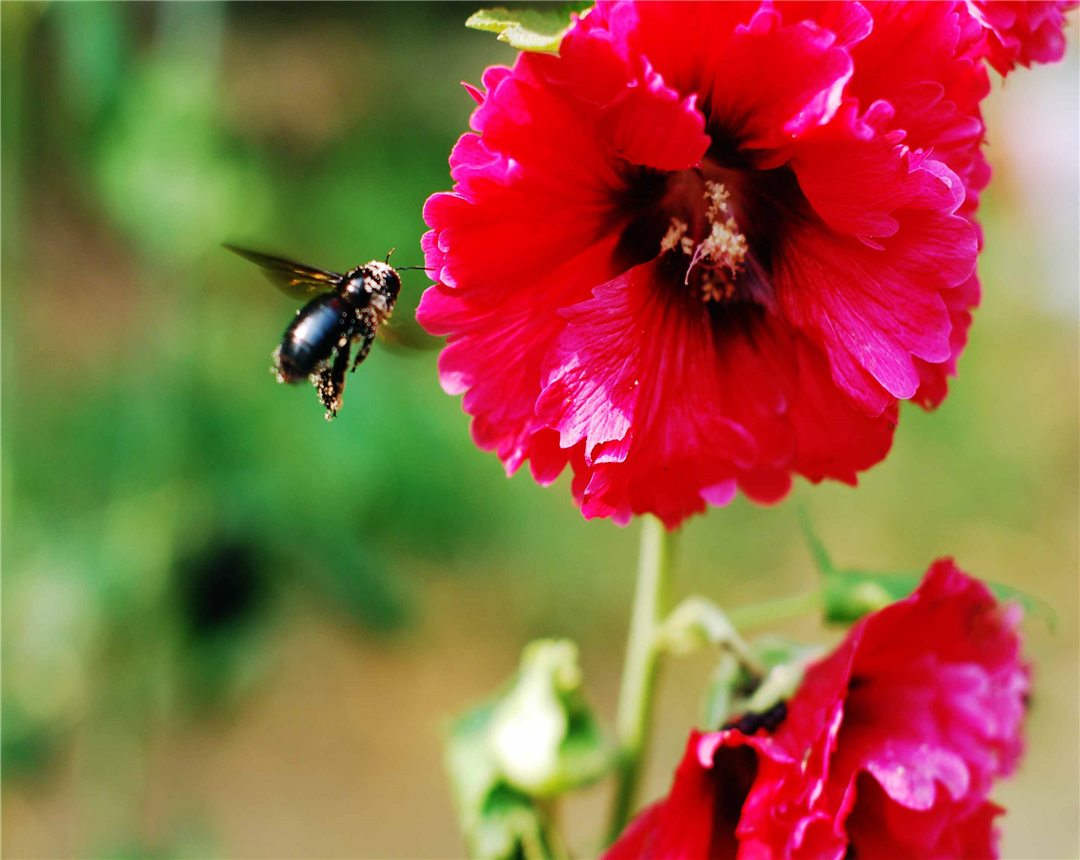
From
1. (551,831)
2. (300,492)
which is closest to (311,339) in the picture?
(551,831)

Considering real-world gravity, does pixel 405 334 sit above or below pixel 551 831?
above

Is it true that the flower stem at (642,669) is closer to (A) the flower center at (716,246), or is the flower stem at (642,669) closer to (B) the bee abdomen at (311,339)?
(A) the flower center at (716,246)

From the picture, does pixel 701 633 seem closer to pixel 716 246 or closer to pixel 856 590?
pixel 856 590

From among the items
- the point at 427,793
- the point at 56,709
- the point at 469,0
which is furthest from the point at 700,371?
the point at 469,0

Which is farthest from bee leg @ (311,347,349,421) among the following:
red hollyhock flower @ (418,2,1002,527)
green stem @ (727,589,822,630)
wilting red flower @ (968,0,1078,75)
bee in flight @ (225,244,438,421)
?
wilting red flower @ (968,0,1078,75)

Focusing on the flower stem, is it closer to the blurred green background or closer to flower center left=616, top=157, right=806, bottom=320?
flower center left=616, top=157, right=806, bottom=320

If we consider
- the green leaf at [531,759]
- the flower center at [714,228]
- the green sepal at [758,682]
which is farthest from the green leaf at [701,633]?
the flower center at [714,228]
